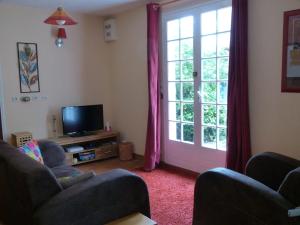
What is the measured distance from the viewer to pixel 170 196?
3215 mm

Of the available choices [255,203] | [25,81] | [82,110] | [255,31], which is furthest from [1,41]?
[255,203]

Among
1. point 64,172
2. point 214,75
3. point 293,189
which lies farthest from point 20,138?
point 293,189

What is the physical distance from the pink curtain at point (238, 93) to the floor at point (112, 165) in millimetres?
1682

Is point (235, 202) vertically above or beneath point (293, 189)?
beneath

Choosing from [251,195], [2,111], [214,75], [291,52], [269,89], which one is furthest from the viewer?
[2,111]

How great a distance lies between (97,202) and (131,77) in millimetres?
2997

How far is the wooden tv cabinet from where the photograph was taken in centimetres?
436

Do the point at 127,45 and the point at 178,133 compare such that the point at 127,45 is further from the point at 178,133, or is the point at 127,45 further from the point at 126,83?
the point at 178,133

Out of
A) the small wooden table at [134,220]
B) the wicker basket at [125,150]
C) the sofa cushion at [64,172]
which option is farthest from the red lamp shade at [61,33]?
the small wooden table at [134,220]

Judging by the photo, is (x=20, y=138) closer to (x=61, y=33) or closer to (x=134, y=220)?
(x=61, y=33)

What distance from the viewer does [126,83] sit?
4.80 m

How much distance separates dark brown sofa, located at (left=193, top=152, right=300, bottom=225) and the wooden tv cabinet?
260 cm

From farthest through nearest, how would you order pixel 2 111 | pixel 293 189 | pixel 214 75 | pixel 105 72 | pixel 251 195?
pixel 105 72 → pixel 2 111 → pixel 214 75 → pixel 251 195 → pixel 293 189

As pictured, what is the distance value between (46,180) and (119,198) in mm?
510
